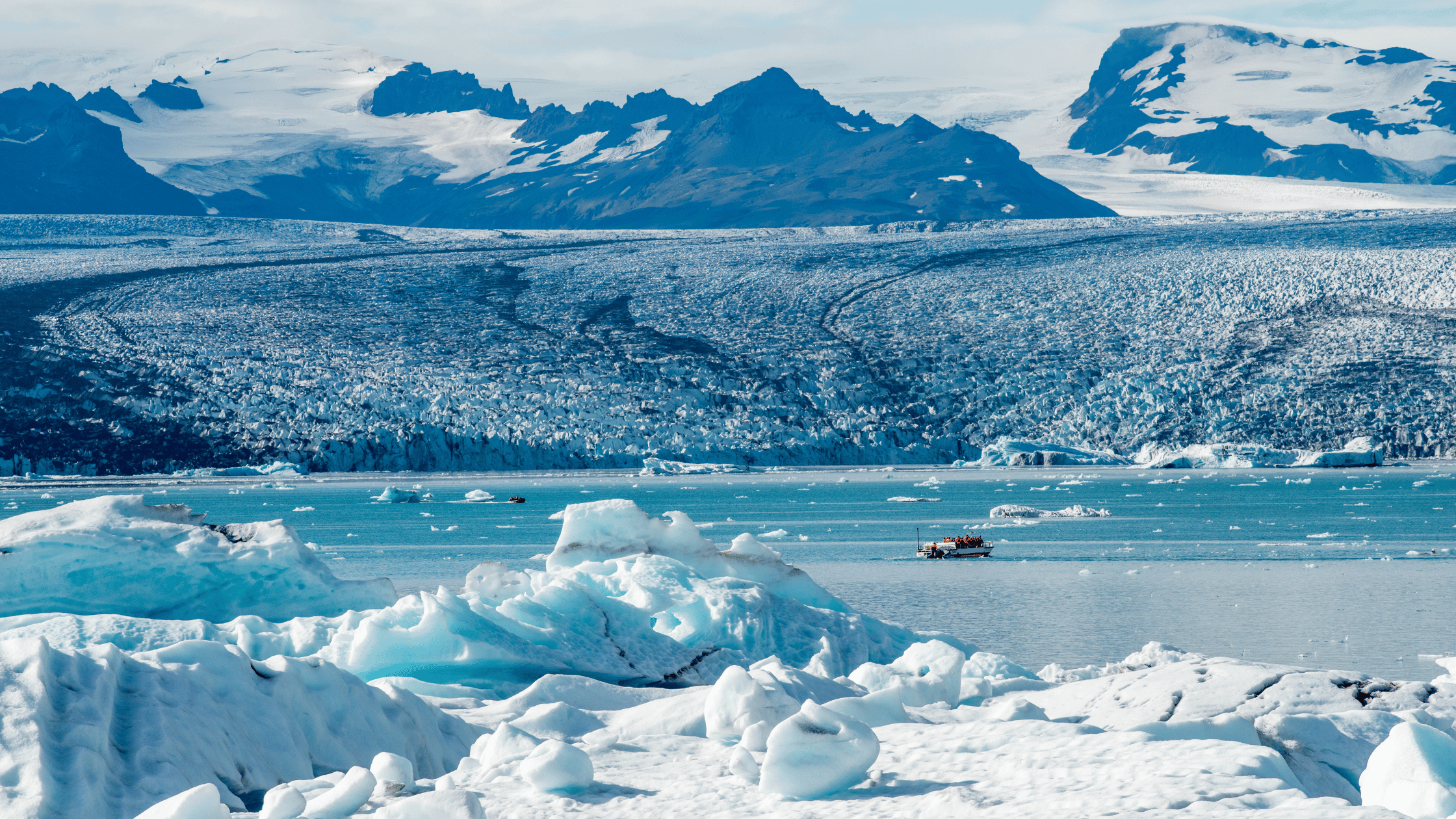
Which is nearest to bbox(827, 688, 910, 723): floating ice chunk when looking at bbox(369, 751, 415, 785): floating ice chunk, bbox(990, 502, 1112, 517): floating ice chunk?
bbox(369, 751, 415, 785): floating ice chunk

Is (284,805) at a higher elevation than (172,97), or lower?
lower

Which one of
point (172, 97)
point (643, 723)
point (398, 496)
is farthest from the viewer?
point (172, 97)

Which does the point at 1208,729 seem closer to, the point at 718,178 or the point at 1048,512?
the point at 1048,512

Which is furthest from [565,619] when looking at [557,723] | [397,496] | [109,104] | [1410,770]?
[109,104]

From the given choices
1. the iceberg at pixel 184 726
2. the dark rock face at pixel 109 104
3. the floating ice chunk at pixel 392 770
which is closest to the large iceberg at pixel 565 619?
the iceberg at pixel 184 726

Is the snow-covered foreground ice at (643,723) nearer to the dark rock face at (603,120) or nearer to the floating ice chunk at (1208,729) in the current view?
the floating ice chunk at (1208,729)
